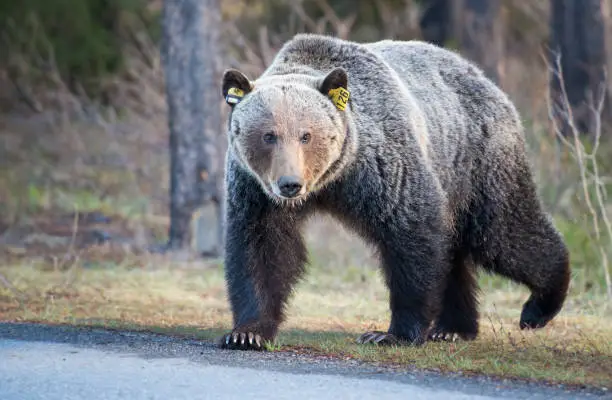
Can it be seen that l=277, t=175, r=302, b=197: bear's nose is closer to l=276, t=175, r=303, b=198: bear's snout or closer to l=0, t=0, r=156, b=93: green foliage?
l=276, t=175, r=303, b=198: bear's snout

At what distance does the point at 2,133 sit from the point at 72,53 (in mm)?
2093

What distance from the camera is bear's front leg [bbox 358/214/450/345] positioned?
7.26m

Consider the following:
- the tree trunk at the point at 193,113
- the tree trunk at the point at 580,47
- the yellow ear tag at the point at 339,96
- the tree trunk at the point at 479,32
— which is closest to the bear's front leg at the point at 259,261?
the yellow ear tag at the point at 339,96

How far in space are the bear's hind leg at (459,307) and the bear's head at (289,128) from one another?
5.67 ft

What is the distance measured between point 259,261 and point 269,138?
31.3 inches

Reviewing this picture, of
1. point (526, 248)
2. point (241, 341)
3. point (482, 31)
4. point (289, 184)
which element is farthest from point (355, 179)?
point (482, 31)

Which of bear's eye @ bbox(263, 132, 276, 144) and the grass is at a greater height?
bear's eye @ bbox(263, 132, 276, 144)

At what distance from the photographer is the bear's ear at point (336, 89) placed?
7.15m

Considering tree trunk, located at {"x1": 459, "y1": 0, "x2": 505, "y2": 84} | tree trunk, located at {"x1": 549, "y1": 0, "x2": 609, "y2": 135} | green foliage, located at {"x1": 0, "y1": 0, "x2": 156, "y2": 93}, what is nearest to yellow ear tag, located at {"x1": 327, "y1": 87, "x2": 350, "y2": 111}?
tree trunk, located at {"x1": 549, "y1": 0, "x2": 609, "y2": 135}

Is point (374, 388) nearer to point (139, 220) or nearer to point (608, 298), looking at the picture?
point (608, 298)

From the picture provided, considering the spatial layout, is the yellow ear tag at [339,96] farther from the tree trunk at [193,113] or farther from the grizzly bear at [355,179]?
the tree trunk at [193,113]

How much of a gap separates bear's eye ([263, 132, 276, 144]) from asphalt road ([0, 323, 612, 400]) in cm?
125

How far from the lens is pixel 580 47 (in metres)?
17.1

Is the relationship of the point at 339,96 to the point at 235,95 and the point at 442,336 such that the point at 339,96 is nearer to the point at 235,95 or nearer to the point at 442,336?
the point at 235,95
